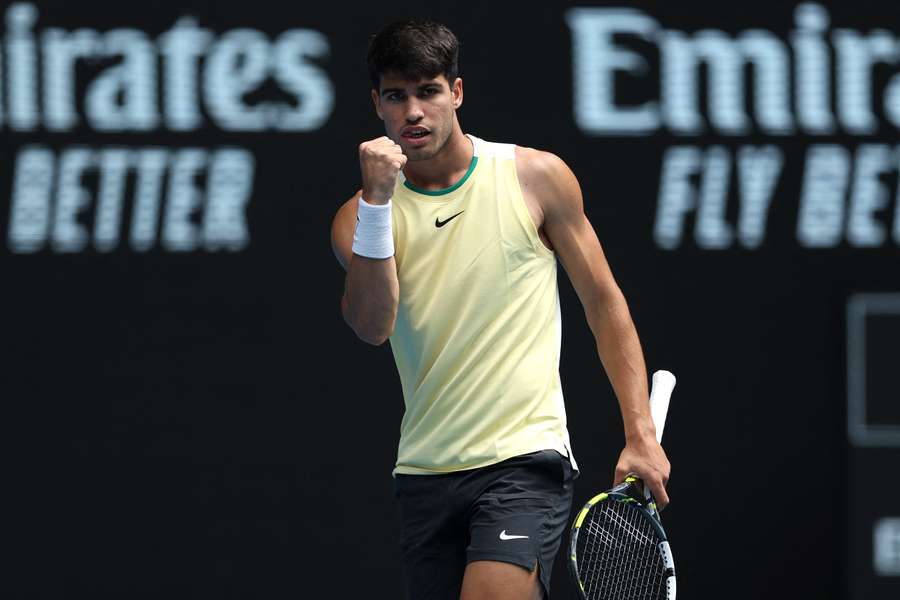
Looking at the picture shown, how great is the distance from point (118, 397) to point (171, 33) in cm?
120

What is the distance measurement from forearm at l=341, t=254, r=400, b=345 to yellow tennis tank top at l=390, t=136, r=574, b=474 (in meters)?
0.10

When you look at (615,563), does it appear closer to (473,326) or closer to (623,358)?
(623,358)

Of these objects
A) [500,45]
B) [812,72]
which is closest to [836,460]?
[812,72]

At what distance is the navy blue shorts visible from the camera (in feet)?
11.7

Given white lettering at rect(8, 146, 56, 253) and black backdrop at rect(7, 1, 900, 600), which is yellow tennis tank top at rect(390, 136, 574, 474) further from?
white lettering at rect(8, 146, 56, 253)

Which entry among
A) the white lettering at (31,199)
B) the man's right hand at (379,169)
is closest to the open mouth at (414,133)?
the man's right hand at (379,169)

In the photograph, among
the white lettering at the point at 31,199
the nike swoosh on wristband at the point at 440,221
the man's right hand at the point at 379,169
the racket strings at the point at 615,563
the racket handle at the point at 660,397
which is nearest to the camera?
the man's right hand at the point at 379,169

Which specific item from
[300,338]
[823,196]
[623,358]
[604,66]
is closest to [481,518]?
[623,358]

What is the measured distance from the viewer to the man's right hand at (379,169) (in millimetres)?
3457

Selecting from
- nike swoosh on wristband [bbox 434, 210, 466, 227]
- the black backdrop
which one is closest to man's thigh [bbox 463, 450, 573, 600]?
nike swoosh on wristband [bbox 434, 210, 466, 227]

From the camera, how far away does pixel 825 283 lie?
581 centimetres

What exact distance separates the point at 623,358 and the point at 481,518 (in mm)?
459

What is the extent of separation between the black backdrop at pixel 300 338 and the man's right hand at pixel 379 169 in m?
2.27

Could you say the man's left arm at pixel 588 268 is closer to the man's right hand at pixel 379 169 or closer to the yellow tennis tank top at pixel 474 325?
the yellow tennis tank top at pixel 474 325
